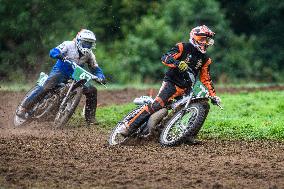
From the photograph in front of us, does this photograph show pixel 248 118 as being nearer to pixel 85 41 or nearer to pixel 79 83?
pixel 79 83

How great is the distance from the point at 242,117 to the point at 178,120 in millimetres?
5905

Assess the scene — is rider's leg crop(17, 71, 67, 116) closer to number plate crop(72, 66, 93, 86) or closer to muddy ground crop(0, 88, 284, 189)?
number plate crop(72, 66, 93, 86)

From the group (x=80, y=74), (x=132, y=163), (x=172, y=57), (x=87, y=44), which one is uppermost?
(x=87, y=44)

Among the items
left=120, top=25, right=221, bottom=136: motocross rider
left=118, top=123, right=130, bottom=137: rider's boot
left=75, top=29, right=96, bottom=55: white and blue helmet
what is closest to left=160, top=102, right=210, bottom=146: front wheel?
left=120, top=25, right=221, bottom=136: motocross rider

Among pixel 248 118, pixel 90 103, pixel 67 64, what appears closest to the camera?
pixel 67 64

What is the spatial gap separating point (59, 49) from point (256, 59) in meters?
30.8

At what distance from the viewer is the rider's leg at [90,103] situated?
17.4m

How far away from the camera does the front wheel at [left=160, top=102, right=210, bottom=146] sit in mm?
12948

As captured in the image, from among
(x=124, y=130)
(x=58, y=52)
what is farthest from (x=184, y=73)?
(x=58, y=52)

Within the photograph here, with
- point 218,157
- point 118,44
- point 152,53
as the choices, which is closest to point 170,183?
point 218,157

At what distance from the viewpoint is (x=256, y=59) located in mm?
46250

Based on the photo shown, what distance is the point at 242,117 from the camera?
1888 cm

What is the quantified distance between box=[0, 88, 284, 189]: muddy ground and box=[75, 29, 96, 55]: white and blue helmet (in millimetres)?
2481

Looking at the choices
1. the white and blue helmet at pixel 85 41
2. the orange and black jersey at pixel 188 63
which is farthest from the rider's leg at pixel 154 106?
the white and blue helmet at pixel 85 41
